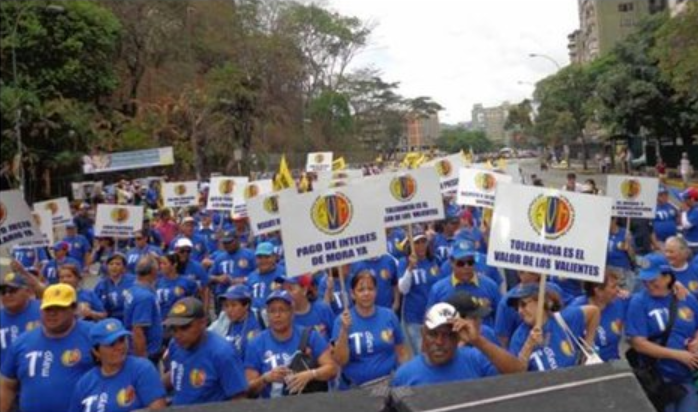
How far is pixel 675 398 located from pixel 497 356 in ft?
5.86

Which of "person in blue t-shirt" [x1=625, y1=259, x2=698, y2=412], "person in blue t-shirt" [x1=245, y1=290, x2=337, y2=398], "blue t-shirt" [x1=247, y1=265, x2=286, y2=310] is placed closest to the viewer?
"person in blue t-shirt" [x1=245, y1=290, x2=337, y2=398]

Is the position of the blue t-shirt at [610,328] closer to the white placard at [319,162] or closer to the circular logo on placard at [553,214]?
the circular logo on placard at [553,214]

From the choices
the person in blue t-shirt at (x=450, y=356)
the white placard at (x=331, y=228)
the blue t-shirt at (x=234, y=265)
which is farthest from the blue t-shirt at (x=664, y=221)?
the person in blue t-shirt at (x=450, y=356)

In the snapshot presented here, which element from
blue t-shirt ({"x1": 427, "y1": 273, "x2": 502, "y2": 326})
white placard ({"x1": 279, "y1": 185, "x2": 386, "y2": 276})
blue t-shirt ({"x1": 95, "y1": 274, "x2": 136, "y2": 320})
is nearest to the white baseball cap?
white placard ({"x1": 279, "y1": 185, "x2": 386, "y2": 276})

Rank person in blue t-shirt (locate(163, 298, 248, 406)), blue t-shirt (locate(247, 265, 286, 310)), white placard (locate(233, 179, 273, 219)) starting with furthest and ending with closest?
1. white placard (locate(233, 179, 273, 219))
2. blue t-shirt (locate(247, 265, 286, 310))
3. person in blue t-shirt (locate(163, 298, 248, 406))

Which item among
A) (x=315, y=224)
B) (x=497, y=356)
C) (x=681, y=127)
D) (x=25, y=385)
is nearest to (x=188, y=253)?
(x=315, y=224)

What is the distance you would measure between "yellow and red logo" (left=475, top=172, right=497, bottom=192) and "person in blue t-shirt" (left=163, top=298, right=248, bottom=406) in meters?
6.51

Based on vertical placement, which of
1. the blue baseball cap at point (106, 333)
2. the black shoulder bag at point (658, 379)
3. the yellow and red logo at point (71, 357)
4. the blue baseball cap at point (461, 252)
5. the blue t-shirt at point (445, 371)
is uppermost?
the blue baseball cap at point (106, 333)

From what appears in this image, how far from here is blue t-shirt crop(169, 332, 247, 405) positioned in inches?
174

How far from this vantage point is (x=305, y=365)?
4.82 m

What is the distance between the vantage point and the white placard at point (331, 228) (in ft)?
17.9

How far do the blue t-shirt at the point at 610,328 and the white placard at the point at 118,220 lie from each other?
272 inches

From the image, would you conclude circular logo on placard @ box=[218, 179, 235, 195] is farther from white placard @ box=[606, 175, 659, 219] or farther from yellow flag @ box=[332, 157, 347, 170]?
white placard @ box=[606, 175, 659, 219]

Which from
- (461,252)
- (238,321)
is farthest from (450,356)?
(461,252)
